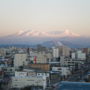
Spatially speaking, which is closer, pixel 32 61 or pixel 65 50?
pixel 32 61

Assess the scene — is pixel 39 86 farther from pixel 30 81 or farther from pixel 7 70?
pixel 7 70

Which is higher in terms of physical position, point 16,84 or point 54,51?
point 54,51

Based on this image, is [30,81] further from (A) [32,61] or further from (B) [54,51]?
(B) [54,51]

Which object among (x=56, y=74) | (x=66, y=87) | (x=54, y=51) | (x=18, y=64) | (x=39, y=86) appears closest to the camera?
(x=66, y=87)

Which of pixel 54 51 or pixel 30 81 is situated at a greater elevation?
pixel 54 51

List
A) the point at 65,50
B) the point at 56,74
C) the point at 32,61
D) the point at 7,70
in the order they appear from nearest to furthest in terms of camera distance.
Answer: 1. the point at 56,74
2. the point at 7,70
3. the point at 32,61
4. the point at 65,50

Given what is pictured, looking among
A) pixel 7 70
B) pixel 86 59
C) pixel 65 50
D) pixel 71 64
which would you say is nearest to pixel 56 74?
pixel 7 70

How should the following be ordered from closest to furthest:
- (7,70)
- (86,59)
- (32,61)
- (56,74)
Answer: (56,74), (7,70), (32,61), (86,59)

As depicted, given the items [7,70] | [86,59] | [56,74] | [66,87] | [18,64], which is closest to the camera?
[66,87]

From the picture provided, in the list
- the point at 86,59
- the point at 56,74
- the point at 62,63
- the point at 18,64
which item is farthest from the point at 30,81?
the point at 86,59
